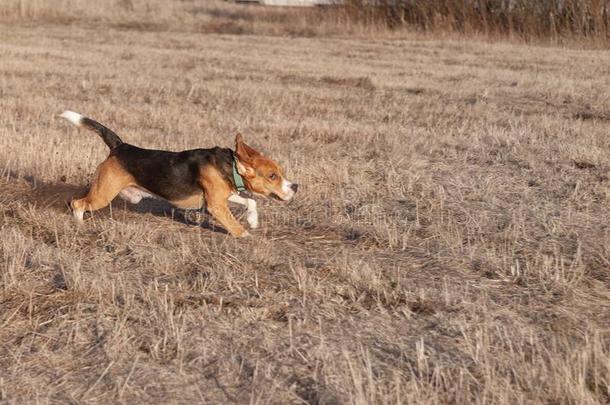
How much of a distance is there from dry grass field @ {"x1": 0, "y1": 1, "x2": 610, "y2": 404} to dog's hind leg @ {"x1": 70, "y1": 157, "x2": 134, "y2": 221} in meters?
0.13

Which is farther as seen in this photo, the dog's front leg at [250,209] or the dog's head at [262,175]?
the dog's front leg at [250,209]

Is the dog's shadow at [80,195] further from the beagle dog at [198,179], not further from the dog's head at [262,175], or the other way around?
the dog's head at [262,175]

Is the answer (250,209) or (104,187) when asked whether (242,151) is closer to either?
(250,209)

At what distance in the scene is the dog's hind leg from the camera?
6.48m

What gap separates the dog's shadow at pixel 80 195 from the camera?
6.89 m

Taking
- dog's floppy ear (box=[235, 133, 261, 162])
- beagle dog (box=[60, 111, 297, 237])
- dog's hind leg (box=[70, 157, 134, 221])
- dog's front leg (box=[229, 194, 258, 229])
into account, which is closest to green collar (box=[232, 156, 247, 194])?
beagle dog (box=[60, 111, 297, 237])

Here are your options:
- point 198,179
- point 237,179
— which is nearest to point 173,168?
point 198,179

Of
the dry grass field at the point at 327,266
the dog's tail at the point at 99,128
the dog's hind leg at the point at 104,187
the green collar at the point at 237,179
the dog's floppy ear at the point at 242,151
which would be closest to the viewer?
the dry grass field at the point at 327,266

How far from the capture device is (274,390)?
372 cm

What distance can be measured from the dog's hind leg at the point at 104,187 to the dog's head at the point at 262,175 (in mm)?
937

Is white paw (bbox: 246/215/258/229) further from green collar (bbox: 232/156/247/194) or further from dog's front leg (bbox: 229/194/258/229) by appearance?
green collar (bbox: 232/156/247/194)

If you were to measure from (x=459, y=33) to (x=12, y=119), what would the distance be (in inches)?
665

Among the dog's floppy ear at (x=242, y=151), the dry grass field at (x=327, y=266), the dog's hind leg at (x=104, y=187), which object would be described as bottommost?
the dry grass field at (x=327, y=266)

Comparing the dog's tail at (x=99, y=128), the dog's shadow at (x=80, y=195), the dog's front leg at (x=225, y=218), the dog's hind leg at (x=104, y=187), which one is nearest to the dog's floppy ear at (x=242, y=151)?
the dog's front leg at (x=225, y=218)
